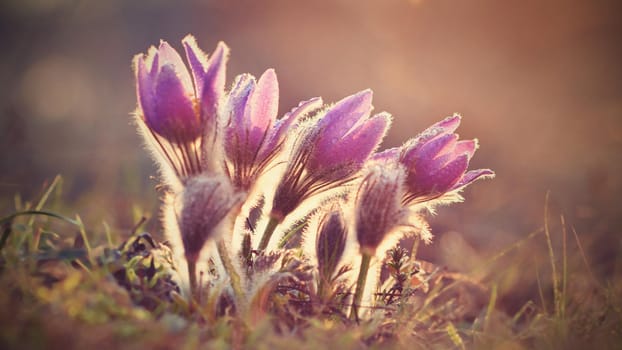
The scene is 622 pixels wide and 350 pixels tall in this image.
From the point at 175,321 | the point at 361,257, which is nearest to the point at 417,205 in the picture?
the point at 361,257

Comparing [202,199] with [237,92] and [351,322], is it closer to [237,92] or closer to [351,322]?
[237,92]

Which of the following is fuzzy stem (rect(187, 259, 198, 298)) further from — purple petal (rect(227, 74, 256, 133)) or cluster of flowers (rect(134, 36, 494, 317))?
purple petal (rect(227, 74, 256, 133))

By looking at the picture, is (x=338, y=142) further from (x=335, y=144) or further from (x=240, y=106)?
(x=240, y=106)

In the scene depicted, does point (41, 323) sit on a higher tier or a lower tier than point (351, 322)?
higher

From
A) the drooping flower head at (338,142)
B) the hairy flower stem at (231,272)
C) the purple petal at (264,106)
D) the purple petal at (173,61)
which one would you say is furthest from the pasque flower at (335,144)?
the purple petal at (173,61)

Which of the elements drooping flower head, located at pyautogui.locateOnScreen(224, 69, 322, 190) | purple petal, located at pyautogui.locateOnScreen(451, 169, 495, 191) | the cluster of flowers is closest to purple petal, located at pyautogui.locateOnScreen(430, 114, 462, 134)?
the cluster of flowers

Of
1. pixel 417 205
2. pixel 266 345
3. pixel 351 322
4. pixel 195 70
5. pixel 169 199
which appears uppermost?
pixel 195 70
